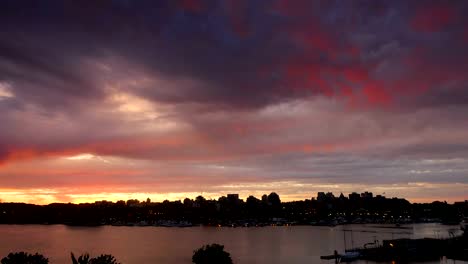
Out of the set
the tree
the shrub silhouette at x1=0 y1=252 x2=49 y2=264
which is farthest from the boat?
the shrub silhouette at x1=0 y1=252 x2=49 y2=264

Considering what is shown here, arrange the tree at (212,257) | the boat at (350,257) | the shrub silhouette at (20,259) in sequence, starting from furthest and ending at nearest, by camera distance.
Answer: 1. the boat at (350,257)
2. the tree at (212,257)
3. the shrub silhouette at (20,259)

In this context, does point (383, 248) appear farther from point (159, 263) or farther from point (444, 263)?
point (159, 263)

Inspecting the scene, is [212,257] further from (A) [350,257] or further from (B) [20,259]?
(A) [350,257]

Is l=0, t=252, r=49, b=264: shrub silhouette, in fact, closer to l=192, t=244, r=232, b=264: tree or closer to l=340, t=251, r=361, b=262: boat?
l=192, t=244, r=232, b=264: tree

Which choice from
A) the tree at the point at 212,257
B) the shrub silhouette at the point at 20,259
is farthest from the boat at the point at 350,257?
the shrub silhouette at the point at 20,259

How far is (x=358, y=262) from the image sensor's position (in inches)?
3676

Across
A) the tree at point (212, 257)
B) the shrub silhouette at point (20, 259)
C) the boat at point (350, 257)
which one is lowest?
the boat at point (350, 257)

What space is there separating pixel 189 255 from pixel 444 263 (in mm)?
60265

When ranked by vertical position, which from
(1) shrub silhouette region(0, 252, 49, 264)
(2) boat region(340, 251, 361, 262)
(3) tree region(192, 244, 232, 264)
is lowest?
(2) boat region(340, 251, 361, 262)

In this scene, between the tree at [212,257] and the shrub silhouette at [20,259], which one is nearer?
the shrub silhouette at [20,259]

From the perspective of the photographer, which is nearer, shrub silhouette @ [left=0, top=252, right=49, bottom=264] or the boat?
shrub silhouette @ [left=0, top=252, right=49, bottom=264]

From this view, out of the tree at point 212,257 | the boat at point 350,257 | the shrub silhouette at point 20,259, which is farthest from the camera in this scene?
the boat at point 350,257

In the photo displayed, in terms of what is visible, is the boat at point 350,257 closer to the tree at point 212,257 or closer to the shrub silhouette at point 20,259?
the tree at point 212,257

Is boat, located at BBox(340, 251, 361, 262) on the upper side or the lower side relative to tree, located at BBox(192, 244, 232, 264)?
lower
